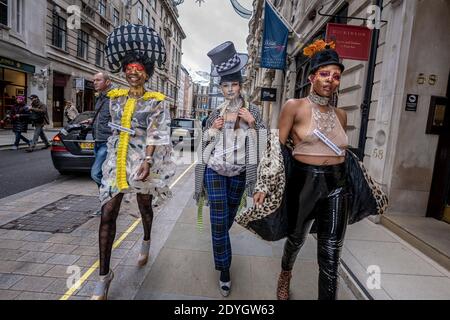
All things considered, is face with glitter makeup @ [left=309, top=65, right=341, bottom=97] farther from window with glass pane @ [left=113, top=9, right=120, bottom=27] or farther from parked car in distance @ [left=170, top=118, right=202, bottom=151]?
window with glass pane @ [left=113, top=9, right=120, bottom=27]

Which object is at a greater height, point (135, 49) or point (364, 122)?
point (135, 49)

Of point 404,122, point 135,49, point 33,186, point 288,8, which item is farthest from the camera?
point 288,8

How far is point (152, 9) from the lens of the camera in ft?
136

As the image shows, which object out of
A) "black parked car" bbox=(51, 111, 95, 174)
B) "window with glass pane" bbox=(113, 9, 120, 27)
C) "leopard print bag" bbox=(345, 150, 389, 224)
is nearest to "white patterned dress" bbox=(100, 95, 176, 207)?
"leopard print bag" bbox=(345, 150, 389, 224)

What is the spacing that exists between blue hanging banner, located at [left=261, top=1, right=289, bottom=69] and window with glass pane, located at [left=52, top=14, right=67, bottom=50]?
16377mm

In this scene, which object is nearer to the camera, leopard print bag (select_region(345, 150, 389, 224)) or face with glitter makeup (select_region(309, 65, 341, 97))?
face with glitter makeup (select_region(309, 65, 341, 97))

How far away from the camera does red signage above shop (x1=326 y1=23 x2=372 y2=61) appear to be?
521 cm

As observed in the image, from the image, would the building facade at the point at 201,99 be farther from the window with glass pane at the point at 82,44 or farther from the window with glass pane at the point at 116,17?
the window with glass pane at the point at 82,44

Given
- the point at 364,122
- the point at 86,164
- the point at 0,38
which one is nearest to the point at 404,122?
the point at 364,122
